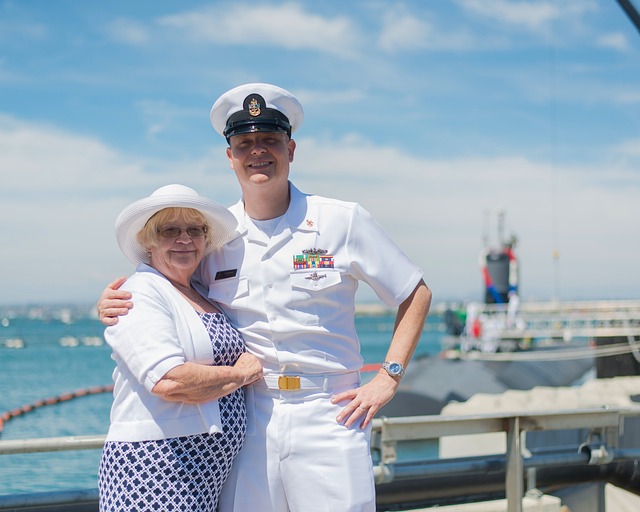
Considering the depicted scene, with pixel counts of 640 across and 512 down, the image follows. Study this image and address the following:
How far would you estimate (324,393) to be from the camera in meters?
2.55

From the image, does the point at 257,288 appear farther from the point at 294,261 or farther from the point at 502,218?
the point at 502,218

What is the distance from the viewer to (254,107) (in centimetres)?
263

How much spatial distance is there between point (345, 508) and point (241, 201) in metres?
1.12

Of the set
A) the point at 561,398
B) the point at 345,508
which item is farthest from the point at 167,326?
the point at 561,398

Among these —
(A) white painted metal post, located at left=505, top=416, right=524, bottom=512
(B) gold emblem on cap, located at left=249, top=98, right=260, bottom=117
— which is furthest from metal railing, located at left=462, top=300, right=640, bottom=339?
(B) gold emblem on cap, located at left=249, top=98, right=260, bottom=117

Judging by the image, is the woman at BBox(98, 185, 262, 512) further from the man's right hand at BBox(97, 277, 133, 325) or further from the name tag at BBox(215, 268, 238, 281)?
the name tag at BBox(215, 268, 238, 281)

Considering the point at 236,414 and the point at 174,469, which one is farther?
the point at 236,414

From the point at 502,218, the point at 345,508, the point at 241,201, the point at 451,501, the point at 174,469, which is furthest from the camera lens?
the point at 502,218

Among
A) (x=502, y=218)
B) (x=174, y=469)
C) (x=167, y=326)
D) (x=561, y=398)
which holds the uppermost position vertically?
(x=502, y=218)

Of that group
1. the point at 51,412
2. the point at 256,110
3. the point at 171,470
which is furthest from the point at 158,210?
the point at 51,412

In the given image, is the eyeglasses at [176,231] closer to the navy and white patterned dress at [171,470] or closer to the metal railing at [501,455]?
the navy and white patterned dress at [171,470]

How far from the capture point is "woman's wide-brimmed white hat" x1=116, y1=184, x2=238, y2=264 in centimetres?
243

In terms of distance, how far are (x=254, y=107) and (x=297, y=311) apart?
709 mm

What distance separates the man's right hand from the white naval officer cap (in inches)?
26.8
